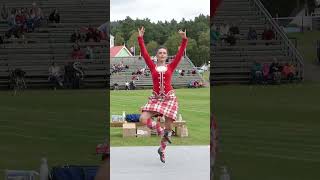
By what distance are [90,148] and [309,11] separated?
6.54 feet

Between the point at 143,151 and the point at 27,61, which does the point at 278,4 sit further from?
the point at 143,151

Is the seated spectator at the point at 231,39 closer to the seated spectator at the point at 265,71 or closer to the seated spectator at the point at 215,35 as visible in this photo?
the seated spectator at the point at 215,35

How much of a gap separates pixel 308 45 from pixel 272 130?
71 centimetres

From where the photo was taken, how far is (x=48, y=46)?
236 inches

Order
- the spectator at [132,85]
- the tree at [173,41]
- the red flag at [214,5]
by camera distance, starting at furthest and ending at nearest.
A: the spectator at [132,85] → the tree at [173,41] → the red flag at [214,5]

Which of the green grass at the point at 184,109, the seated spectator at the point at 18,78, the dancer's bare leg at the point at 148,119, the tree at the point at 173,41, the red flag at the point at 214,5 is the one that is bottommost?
the green grass at the point at 184,109

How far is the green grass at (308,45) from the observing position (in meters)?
3.91

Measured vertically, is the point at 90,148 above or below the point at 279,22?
below

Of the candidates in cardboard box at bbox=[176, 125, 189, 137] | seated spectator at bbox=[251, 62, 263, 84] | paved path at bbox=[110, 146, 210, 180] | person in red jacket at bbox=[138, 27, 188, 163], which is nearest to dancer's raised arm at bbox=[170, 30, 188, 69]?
person in red jacket at bbox=[138, 27, 188, 163]

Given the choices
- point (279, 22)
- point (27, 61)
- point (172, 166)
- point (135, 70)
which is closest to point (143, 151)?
point (172, 166)

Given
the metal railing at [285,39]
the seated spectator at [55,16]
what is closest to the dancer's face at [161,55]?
the seated spectator at [55,16]

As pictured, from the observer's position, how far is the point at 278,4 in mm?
3965

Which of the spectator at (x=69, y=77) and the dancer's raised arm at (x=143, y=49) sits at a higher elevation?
the dancer's raised arm at (x=143, y=49)

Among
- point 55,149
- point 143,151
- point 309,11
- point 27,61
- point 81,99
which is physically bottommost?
point 143,151
